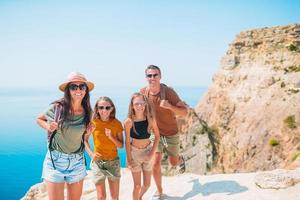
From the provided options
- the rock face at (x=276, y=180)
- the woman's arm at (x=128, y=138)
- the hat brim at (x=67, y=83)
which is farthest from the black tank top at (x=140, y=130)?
the rock face at (x=276, y=180)

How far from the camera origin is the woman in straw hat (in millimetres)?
5277

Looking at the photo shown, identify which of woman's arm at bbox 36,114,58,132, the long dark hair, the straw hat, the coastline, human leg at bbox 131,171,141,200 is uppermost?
the straw hat

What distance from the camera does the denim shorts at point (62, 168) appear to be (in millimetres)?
5289

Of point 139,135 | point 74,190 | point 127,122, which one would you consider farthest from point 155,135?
point 74,190

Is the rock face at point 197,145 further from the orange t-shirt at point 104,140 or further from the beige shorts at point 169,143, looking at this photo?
the orange t-shirt at point 104,140

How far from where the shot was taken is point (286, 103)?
96.8ft

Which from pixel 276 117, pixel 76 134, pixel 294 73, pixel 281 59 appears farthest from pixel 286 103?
pixel 76 134

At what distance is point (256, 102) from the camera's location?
32750 mm

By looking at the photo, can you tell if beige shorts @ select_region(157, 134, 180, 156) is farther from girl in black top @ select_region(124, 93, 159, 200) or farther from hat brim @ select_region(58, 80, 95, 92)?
hat brim @ select_region(58, 80, 95, 92)

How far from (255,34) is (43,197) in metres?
31.7

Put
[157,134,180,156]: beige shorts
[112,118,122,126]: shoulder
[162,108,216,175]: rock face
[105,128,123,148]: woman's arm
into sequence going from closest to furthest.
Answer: [105,128,123,148]: woman's arm, [112,118,122,126]: shoulder, [157,134,180,156]: beige shorts, [162,108,216,175]: rock face

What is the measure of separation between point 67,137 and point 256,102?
29.8 meters

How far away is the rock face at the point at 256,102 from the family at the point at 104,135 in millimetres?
20596

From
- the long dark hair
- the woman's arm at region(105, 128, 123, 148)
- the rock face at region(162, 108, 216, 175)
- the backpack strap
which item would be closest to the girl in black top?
the woman's arm at region(105, 128, 123, 148)
